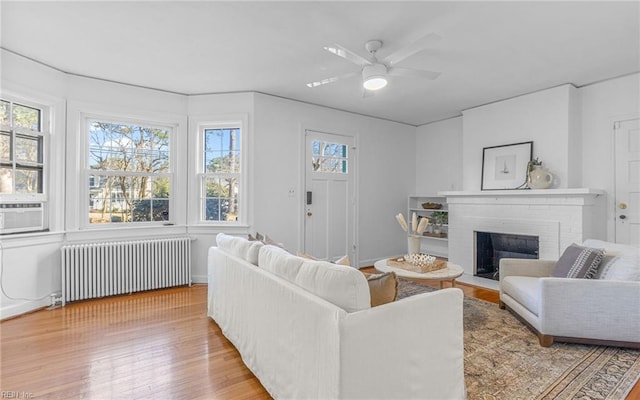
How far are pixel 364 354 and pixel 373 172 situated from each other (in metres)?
4.38

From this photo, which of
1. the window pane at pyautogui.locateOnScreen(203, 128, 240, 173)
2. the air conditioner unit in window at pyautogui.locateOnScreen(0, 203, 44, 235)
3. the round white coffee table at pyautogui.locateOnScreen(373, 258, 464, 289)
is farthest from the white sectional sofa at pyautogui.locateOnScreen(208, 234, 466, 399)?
the air conditioner unit in window at pyautogui.locateOnScreen(0, 203, 44, 235)

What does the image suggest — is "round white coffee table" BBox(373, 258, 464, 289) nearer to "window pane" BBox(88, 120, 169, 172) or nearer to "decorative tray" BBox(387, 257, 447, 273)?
"decorative tray" BBox(387, 257, 447, 273)

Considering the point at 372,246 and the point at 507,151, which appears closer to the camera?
the point at 507,151

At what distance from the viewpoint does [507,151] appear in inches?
178

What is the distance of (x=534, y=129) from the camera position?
4250 mm

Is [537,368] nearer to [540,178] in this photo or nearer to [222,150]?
[540,178]

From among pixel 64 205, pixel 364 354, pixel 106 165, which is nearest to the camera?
pixel 364 354

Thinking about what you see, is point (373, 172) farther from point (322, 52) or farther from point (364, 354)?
point (364, 354)

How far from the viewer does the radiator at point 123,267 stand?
357cm

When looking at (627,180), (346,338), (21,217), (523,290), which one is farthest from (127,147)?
(627,180)

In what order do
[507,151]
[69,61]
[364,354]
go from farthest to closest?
1. [507,151]
2. [69,61]
3. [364,354]

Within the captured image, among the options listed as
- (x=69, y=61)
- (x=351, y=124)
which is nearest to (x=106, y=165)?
(x=69, y=61)

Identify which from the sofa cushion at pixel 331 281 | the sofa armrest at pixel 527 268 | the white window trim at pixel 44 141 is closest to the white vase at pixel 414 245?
the sofa armrest at pixel 527 268

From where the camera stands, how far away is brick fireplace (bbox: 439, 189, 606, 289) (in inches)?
145
